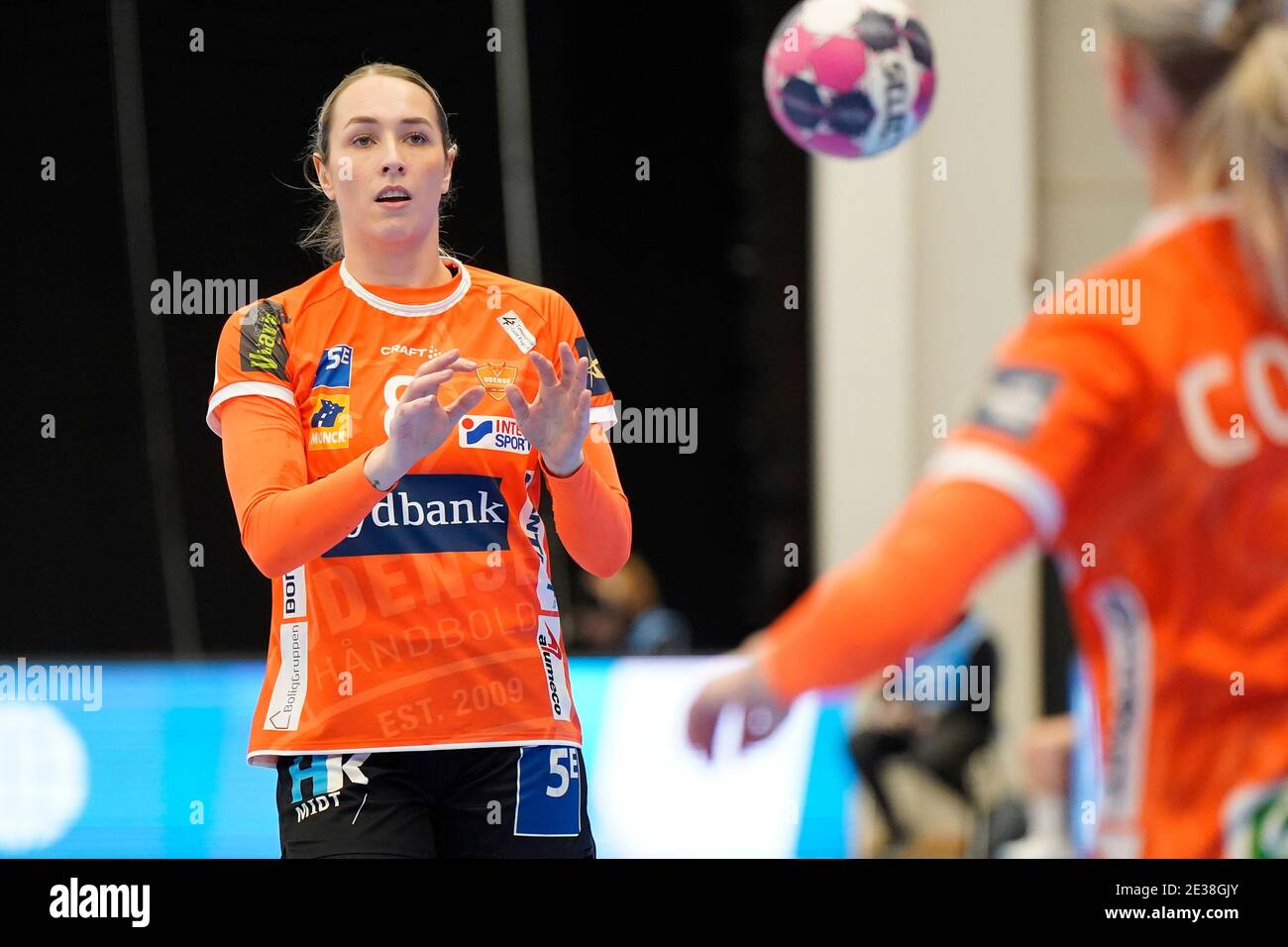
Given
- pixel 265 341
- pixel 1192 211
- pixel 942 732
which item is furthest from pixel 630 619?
pixel 1192 211

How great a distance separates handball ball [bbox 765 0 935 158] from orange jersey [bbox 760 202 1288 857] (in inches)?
47.4

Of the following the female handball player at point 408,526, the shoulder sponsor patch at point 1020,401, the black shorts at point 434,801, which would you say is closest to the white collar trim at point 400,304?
the female handball player at point 408,526

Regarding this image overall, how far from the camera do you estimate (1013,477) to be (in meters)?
1.47

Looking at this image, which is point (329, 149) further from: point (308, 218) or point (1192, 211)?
point (1192, 211)

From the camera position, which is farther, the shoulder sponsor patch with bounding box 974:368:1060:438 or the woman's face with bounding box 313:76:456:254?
the woman's face with bounding box 313:76:456:254

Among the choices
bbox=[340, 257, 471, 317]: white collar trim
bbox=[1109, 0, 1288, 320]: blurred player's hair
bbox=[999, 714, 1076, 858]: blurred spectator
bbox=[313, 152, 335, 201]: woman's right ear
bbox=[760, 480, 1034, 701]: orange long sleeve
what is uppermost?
bbox=[313, 152, 335, 201]: woman's right ear

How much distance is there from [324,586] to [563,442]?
0.44 metres

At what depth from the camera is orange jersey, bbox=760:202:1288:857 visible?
1468mm

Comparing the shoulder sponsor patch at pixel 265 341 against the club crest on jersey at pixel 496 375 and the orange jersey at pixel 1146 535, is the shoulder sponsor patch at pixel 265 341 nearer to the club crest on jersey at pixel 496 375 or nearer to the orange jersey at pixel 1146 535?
the club crest on jersey at pixel 496 375

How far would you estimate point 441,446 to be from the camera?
2316mm

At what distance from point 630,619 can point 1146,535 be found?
1.82 m

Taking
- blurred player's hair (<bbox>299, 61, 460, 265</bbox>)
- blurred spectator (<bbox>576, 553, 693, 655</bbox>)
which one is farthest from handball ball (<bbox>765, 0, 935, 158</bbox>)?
blurred spectator (<bbox>576, 553, 693, 655</bbox>)

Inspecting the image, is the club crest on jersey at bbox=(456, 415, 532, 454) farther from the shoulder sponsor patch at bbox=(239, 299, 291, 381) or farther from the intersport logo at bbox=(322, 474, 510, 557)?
the shoulder sponsor patch at bbox=(239, 299, 291, 381)
